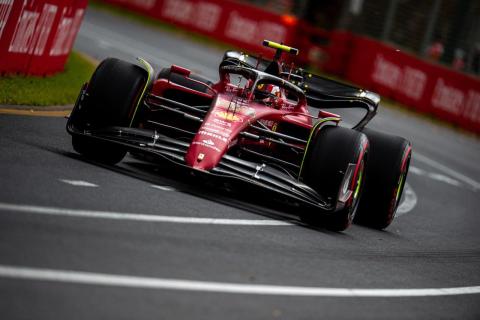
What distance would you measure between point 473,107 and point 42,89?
691 inches

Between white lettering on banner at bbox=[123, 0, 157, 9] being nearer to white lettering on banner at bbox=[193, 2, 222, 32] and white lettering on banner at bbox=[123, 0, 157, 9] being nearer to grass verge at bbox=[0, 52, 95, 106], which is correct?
white lettering on banner at bbox=[193, 2, 222, 32]

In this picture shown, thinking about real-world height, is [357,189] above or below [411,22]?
below

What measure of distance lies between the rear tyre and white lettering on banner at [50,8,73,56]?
18.7 feet

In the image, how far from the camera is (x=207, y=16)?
37031 mm

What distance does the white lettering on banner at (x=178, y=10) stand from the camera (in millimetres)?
37594

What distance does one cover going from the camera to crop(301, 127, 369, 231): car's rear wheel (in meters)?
9.54

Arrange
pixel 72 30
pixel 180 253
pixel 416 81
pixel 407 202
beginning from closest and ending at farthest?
1. pixel 180 253
2. pixel 407 202
3. pixel 72 30
4. pixel 416 81

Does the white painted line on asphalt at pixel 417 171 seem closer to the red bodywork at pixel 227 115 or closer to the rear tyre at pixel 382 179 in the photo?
the rear tyre at pixel 382 179

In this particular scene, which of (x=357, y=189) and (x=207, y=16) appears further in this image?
(x=207, y=16)

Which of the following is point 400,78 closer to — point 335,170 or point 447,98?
point 447,98

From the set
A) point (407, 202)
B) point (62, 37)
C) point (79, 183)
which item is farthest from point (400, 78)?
point (79, 183)

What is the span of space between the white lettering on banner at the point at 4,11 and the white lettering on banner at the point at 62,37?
98.8 inches

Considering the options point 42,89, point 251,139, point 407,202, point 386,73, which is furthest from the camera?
point 386,73

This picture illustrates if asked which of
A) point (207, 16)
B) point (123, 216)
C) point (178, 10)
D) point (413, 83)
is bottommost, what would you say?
point (123, 216)
